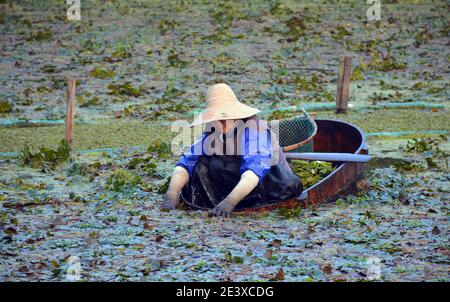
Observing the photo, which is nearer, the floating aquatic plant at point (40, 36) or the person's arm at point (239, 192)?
the person's arm at point (239, 192)

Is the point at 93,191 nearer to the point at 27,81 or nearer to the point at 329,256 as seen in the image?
the point at 329,256

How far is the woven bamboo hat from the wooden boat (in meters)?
0.80

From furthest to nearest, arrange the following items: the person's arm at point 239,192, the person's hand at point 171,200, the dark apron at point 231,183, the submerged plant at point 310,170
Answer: the submerged plant at point 310,170 → the person's hand at point 171,200 → the dark apron at point 231,183 → the person's arm at point 239,192

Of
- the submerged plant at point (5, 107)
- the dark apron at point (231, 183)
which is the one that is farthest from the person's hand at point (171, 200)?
the submerged plant at point (5, 107)

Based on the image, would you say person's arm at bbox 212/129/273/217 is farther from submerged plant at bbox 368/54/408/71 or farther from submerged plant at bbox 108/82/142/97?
submerged plant at bbox 368/54/408/71

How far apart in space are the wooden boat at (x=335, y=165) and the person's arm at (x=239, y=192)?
174 millimetres

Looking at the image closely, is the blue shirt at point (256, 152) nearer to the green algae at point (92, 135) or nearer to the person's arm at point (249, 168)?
the person's arm at point (249, 168)

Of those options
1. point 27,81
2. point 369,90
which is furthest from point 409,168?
point 27,81

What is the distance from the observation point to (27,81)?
16422 millimetres

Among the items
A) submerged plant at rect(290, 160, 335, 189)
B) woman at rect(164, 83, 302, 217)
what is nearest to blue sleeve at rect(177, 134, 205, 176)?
woman at rect(164, 83, 302, 217)

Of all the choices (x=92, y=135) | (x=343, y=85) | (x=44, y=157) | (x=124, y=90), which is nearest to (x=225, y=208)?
(x=44, y=157)

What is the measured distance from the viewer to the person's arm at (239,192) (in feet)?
28.1

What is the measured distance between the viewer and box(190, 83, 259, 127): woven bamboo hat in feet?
28.3

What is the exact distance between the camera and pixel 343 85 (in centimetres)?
1376
